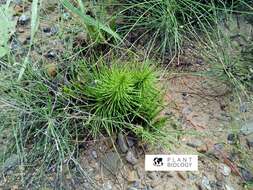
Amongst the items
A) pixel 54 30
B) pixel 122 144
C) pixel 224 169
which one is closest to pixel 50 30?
pixel 54 30

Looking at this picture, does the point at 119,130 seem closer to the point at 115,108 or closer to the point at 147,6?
the point at 115,108

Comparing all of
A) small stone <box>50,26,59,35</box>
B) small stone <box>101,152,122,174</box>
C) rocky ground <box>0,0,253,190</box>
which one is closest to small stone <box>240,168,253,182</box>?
rocky ground <box>0,0,253,190</box>

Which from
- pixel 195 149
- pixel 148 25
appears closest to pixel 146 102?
pixel 195 149

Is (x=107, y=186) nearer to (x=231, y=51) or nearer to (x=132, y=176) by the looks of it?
(x=132, y=176)

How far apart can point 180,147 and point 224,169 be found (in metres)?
0.13

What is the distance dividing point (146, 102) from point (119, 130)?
104mm

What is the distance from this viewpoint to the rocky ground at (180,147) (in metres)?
1.19

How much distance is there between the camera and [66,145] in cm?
114

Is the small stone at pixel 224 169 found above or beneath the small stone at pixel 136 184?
above

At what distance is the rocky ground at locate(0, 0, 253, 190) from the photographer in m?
1.19

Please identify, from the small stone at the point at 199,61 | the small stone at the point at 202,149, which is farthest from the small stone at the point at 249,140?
the small stone at the point at 199,61

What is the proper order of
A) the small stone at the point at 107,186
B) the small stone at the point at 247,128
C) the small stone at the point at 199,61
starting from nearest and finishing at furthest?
1. the small stone at the point at 107,186
2. the small stone at the point at 247,128
3. the small stone at the point at 199,61

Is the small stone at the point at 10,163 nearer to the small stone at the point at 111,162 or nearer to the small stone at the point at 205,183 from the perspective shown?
the small stone at the point at 111,162

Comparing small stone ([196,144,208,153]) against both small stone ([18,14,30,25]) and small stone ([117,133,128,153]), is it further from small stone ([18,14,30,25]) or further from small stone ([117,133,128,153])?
small stone ([18,14,30,25])
